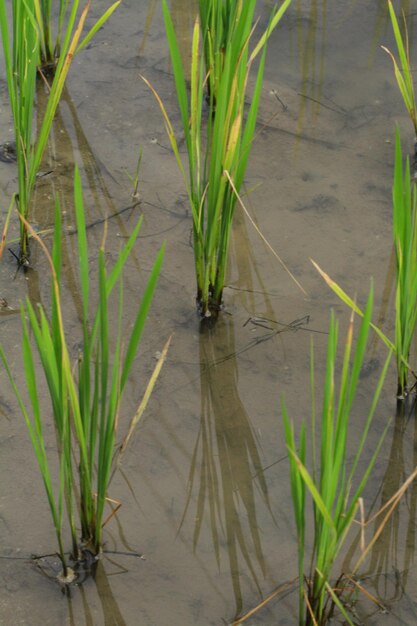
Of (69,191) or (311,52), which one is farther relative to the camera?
(311,52)

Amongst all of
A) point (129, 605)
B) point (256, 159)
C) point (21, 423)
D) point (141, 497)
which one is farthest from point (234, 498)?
point (256, 159)

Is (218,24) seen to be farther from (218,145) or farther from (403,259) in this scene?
(403,259)

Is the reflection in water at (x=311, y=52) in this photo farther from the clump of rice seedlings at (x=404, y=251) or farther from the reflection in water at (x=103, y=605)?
the reflection in water at (x=103, y=605)

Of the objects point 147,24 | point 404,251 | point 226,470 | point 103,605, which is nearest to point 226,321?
point 226,470

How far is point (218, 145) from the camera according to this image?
6.50 feet

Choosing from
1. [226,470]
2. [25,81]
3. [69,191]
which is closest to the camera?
[226,470]

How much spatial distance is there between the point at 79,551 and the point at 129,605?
14cm

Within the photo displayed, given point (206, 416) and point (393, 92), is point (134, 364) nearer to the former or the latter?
point (206, 416)

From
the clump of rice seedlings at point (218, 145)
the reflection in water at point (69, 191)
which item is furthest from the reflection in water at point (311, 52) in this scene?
the clump of rice seedlings at point (218, 145)

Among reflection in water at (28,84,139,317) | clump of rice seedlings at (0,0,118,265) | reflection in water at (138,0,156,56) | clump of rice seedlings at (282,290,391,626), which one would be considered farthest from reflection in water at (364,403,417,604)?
reflection in water at (138,0,156,56)

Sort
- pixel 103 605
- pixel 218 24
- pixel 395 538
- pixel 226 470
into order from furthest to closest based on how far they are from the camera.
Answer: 1. pixel 218 24
2. pixel 226 470
3. pixel 395 538
4. pixel 103 605

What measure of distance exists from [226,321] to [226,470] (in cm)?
44

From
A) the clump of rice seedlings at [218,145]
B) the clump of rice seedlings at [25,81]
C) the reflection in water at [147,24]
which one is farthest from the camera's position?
the reflection in water at [147,24]

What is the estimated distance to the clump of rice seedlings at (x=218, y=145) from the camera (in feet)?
6.50
